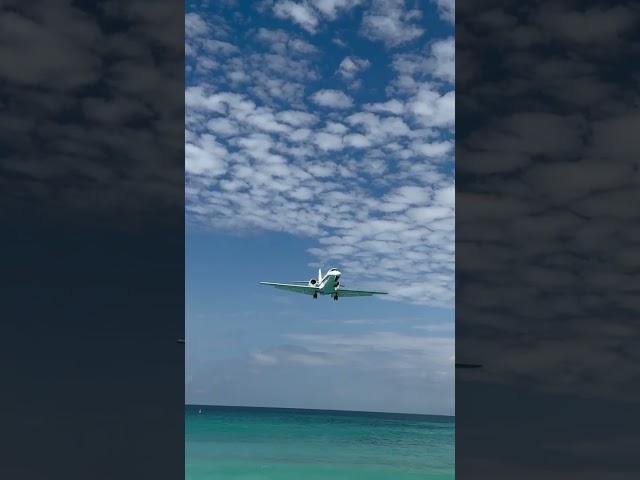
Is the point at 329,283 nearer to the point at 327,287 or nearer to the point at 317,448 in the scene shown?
the point at 327,287

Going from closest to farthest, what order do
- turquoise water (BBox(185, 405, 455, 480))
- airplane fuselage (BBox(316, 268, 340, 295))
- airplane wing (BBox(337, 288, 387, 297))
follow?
airplane fuselage (BBox(316, 268, 340, 295)) → airplane wing (BBox(337, 288, 387, 297)) → turquoise water (BBox(185, 405, 455, 480))

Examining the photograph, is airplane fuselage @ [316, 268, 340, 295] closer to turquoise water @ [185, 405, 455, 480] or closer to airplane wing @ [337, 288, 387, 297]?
airplane wing @ [337, 288, 387, 297]

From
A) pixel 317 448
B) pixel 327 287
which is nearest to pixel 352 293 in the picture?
pixel 327 287

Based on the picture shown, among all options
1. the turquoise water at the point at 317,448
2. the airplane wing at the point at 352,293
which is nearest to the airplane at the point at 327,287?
the airplane wing at the point at 352,293

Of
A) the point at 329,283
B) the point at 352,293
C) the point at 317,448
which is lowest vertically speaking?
the point at 317,448

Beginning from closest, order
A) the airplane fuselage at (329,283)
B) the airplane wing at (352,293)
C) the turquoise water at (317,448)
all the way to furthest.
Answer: the airplane fuselage at (329,283) < the airplane wing at (352,293) < the turquoise water at (317,448)

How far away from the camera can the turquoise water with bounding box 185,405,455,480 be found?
45.6ft

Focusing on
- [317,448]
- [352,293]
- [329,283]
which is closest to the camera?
[329,283]

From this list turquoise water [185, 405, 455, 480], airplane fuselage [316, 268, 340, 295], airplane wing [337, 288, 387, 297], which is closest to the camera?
airplane fuselage [316, 268, 340, 295]

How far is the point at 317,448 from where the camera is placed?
18.7 metres

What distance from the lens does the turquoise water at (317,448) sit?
13.9m

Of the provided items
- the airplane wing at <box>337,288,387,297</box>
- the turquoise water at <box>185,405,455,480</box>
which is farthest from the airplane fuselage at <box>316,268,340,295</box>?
the turquoise water at <box>185,405,455,480</box>

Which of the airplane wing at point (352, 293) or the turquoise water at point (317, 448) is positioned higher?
the airplane wing at point (352, 293)

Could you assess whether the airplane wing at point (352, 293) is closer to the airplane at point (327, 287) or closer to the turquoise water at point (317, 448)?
the airplane at point (327, 287)
